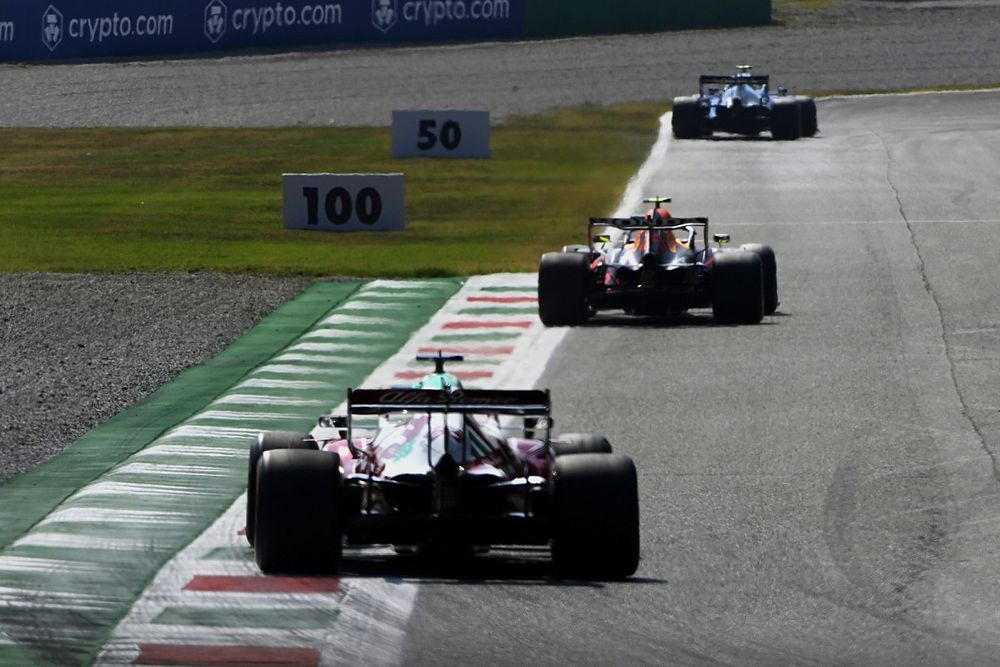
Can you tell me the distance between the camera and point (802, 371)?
17.2 m

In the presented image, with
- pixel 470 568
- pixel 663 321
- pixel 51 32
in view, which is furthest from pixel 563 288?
pixel 51 32

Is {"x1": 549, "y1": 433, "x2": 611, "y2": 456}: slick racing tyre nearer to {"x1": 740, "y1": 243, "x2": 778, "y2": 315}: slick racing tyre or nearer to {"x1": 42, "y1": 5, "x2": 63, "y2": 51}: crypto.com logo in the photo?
{"x1": 740, "y1": 243, "x2": 778, "y2": 315}: slick racing tyre

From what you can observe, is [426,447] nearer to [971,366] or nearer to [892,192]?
[971,366]

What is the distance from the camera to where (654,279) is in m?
19.8

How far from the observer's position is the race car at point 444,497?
381 inches

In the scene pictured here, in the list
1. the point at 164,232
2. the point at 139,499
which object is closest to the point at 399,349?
the point at 139,499

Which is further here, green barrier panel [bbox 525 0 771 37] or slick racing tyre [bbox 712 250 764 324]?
green barrier panel [bbox 525 0 771 37]

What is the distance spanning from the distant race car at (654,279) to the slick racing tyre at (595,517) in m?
9.89

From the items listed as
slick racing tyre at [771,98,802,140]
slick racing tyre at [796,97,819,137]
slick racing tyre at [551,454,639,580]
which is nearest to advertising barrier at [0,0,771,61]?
slick racing tyre at [796,97,819,137]

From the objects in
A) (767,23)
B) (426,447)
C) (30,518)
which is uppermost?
(767,23)

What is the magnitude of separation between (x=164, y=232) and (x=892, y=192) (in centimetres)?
1235

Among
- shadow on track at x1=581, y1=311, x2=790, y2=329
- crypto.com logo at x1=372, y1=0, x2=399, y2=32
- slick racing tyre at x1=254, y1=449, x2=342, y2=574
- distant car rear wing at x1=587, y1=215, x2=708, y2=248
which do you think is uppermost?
crypto.com logo at x1=372, y1=0, x2=399, y2=32

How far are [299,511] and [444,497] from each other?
2.43ft

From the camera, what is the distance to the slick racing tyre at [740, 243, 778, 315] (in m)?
20.5
